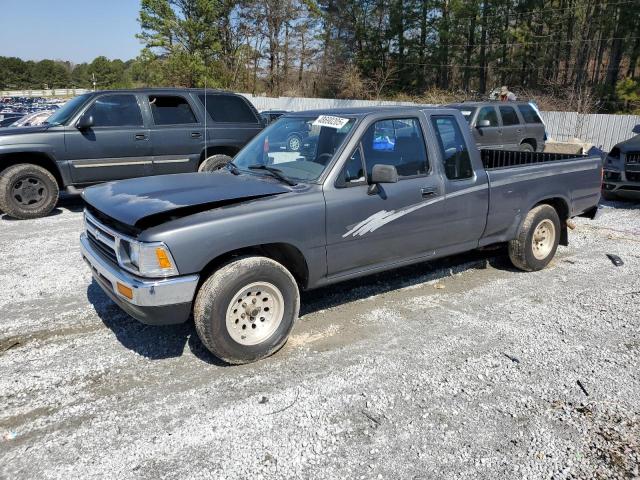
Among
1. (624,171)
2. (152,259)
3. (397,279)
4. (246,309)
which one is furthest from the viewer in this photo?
(624,171)

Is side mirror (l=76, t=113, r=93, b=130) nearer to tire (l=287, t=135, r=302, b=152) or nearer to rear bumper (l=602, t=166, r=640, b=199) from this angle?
tire (l=287, t=135, r=302, b=152)

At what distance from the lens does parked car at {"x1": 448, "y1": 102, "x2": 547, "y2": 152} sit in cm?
1237

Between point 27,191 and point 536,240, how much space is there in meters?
7.52

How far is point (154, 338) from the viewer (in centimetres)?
411

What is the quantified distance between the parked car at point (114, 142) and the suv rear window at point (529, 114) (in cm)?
792

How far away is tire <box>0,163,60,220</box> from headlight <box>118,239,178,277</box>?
5.76 m

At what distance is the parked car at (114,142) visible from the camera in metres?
7.94

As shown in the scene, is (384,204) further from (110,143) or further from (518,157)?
(110,143)

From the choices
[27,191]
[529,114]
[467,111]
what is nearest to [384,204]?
[27,191]

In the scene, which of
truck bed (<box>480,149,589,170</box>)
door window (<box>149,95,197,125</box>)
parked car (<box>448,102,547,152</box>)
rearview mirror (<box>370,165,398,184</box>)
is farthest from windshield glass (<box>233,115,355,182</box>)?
parked car (<box>448,102,547,152</box>)

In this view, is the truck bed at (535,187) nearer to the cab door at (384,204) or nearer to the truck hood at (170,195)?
the cab door at (384,204)

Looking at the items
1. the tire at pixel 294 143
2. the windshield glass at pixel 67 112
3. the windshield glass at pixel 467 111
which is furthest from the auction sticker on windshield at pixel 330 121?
the windshield glass at pixel 467 111

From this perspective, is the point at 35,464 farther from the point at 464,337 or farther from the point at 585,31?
the point at 585,31

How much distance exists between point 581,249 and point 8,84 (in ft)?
323
